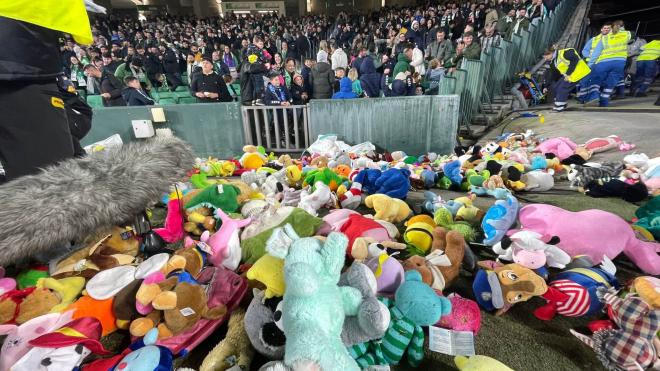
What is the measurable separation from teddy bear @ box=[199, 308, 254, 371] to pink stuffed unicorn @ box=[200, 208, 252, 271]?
0.49 metres

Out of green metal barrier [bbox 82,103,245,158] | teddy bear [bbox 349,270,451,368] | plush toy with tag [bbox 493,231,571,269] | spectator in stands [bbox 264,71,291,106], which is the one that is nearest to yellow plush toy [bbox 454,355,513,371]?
teddy bear [bbox 349,270,451,368]

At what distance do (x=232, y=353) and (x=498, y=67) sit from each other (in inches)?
319

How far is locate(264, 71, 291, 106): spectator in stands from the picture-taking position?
220 inches

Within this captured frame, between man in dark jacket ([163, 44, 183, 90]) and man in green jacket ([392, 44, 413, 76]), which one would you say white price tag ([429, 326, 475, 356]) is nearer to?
man in green jacket ([392, 44, 413, 76])

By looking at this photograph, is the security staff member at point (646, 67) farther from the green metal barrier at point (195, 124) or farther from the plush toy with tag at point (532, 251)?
the green metal barrier at point (195, 124)

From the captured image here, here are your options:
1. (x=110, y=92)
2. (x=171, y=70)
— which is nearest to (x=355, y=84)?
(x=110, y=92)

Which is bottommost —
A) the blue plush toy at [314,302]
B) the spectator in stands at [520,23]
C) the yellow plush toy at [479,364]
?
the yellow plush toy at [479,364]

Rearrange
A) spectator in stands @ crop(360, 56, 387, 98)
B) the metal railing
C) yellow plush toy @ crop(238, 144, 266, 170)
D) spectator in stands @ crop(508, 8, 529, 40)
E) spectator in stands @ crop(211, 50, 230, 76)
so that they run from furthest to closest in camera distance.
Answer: spectator in stands @ crop(211, 50, 230, 76) < spectator in stands @ crop(508, 8, 529, 40) < spectator in stands @ crop(360, 56, 387, 98) < the metal railing < yellow plush toy @ crop(238, 144, 266, 170)

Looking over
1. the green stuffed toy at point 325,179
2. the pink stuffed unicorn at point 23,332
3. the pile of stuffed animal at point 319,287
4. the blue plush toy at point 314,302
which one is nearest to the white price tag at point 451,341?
the pile of stuffed animal at point 319,287

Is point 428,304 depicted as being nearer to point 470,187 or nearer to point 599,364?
point 599,364

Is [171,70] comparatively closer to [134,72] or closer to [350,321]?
[134,72]

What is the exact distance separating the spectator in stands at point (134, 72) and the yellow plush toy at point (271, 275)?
330 inches

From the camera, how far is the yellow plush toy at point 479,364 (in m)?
1.06

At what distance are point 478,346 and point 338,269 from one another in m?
0.74
